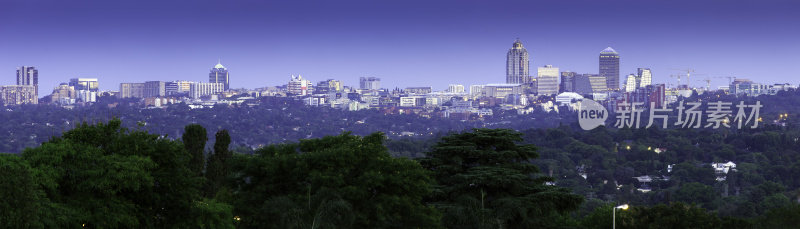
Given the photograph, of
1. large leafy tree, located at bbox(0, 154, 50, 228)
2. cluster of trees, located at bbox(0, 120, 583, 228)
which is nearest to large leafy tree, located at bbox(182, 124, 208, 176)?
cluster of trees, located at bbox(0, 120, 583, 228)

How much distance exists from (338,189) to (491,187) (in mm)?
6335

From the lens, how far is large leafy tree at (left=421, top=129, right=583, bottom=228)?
78.6ft

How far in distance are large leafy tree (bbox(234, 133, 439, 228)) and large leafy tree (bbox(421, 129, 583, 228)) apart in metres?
1.47

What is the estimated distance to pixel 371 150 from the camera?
22.8 m

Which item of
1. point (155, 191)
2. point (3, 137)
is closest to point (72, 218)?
point (155, 191)

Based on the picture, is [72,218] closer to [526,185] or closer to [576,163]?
[526,185]

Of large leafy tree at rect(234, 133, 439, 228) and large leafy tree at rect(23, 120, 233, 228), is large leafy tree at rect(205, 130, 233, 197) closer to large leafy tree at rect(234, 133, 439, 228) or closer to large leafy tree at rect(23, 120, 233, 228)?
large leafy tree at rect(234, 133, 439, 228)

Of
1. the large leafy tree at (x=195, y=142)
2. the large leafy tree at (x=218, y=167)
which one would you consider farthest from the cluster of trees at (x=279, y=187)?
the large leafy tree at (x=195, y=142)

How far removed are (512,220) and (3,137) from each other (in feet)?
581

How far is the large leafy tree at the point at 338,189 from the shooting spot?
2086cm

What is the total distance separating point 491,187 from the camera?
2614 centimetres

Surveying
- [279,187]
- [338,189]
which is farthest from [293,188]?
[338,189]

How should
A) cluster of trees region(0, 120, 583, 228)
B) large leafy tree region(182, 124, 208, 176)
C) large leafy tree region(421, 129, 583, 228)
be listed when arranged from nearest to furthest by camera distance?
cluster of trees region(0, 120, 583, 228) → large leafy tree region(421, 129, 583, 228) → large leafy tree region(182, 124, 208, 176)

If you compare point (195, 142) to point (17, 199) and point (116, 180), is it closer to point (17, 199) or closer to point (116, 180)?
point (116, 180)
